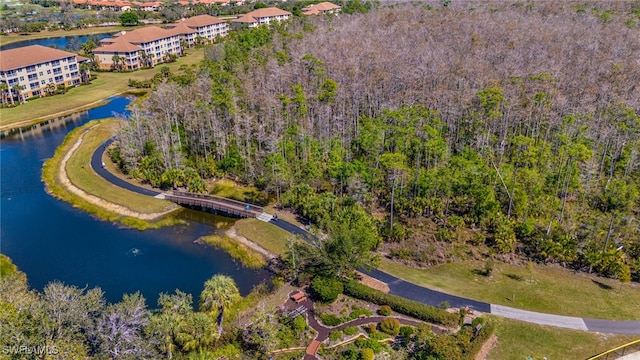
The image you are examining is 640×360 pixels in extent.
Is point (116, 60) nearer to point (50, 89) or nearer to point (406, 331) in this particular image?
point (50, 89)

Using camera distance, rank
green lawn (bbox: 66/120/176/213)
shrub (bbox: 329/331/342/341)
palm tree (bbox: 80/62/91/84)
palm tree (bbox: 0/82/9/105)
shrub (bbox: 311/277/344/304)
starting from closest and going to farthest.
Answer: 1. shrub (bbox: 329/331/342/341)
2. shrub (bbox: 311/277/344/304)
3. green lawn (bbox: 66/120/176/213)
4. palm tree (bbox: 0/82/9/105)
5. palm tree (bbox: 80/62/91/84)

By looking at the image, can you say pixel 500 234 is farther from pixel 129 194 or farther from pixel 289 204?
pixel 129 194

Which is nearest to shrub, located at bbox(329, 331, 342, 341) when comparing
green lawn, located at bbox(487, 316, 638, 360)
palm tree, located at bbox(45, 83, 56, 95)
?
green lawn, located at bbox(487, 316, 638, 360)

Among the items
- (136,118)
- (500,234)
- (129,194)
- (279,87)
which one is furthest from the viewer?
(279,87)

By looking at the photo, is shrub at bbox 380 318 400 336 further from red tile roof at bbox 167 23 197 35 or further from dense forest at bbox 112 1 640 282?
red tile roof at bbox 167 23 197 35

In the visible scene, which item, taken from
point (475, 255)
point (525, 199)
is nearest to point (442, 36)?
point (525, 199)

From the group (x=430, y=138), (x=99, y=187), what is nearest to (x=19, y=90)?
(x=99, y=187)
